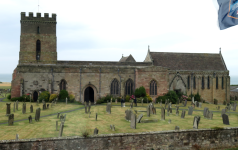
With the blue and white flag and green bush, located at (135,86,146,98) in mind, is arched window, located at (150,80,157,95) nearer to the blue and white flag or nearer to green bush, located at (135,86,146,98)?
green bush, located at (135,86,146,98)

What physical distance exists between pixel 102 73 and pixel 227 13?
85.2 ft

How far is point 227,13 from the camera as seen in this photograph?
1175 centimetres

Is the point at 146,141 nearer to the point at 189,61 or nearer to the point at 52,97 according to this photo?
the point at 52,97

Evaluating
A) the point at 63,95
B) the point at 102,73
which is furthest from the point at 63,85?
the point at 102,73

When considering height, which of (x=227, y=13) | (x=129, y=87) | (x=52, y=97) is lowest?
(x=52, y=97)

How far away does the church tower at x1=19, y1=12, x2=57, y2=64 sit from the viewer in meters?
39.3

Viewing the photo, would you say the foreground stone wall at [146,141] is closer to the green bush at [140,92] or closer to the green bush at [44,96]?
the green bush at [140,92]

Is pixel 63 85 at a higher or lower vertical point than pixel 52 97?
higher

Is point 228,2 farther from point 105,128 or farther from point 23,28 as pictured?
point 23,28

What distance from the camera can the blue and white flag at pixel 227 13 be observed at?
37.5 ft

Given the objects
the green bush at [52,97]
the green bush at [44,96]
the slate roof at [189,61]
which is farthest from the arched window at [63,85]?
the slate roof at [189,61]

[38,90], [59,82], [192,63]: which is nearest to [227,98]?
[192,63]

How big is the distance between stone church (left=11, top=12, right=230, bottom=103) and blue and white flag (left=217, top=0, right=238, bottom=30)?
947 inches

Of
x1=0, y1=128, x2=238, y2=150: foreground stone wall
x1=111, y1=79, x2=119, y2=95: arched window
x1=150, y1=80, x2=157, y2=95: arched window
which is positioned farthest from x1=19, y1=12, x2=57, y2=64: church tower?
x1=0, y1=128, x2=238, y2=150: foreground stone wall
